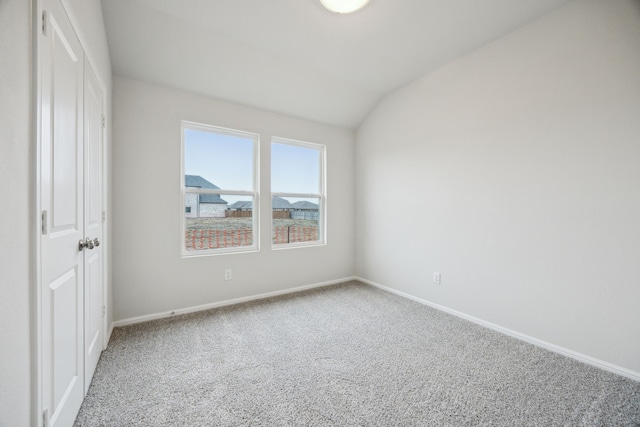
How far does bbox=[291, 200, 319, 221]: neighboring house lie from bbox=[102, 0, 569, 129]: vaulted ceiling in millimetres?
1363

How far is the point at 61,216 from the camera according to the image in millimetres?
1209

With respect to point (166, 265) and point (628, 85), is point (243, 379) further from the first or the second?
point (628, 85)

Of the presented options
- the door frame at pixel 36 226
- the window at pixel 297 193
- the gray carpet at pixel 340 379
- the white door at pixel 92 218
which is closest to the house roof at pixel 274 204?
the window at pixel 297 193

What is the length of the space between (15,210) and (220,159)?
238cm

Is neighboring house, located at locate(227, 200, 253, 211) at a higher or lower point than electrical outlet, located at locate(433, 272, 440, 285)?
higher

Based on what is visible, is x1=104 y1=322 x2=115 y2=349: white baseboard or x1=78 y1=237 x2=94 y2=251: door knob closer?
x1=78 y1=237 x2=94 y2=251: door knob

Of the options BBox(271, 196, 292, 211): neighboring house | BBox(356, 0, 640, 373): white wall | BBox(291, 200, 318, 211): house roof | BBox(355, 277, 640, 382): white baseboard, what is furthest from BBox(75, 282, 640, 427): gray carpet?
BBox(291, 200, 318, 211): house roof

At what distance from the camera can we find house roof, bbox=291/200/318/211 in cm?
Result: 373

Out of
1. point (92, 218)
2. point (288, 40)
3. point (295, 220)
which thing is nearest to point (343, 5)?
point (288, 40)

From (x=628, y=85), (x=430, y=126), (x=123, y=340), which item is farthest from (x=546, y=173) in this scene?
(x=123, y=340)

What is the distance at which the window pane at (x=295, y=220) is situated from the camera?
3531mm

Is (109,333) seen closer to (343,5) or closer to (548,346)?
(343,5)

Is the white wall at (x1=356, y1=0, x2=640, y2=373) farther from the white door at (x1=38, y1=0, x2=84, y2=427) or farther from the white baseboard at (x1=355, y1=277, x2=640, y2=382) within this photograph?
the white door at (x1=38, y1=0, x2=84, y2=427)

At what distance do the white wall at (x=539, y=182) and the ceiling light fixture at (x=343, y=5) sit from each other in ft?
4.46
